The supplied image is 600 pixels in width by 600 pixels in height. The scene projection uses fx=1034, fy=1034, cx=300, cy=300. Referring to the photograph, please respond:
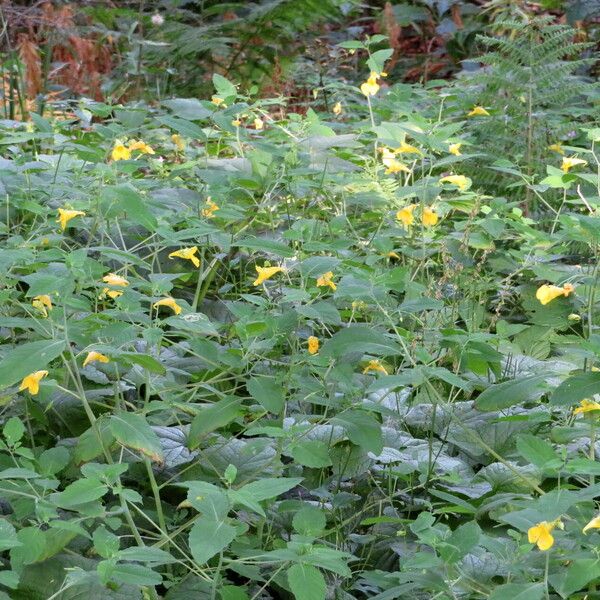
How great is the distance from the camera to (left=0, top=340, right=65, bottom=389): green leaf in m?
1.38

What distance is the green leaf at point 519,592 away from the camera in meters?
1.26

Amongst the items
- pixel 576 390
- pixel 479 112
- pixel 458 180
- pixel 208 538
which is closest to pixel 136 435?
pixel 208 538

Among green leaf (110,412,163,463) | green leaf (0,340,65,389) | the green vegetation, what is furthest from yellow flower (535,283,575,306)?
green leaf (0,340,65,389)

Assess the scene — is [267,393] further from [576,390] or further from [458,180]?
[458,180]

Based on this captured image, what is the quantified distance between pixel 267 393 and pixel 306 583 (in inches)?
15.7

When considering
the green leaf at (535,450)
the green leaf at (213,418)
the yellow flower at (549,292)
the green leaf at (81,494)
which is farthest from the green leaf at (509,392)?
the green leaf at (81,494)

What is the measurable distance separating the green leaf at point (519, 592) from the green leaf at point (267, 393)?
449mm

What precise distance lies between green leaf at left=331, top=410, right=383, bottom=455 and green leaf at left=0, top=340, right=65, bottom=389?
46 centimetres

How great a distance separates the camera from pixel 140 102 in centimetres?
444

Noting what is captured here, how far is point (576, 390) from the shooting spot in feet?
5.07

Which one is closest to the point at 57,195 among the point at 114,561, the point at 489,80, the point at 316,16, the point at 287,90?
the point at 114,561

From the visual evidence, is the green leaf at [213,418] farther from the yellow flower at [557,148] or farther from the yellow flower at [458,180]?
the yellow flower at [557,148]

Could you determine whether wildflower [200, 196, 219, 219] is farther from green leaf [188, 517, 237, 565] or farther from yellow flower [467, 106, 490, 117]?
yellow flower [467, 106, 490, 117]

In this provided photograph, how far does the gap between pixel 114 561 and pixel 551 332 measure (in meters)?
1.43
